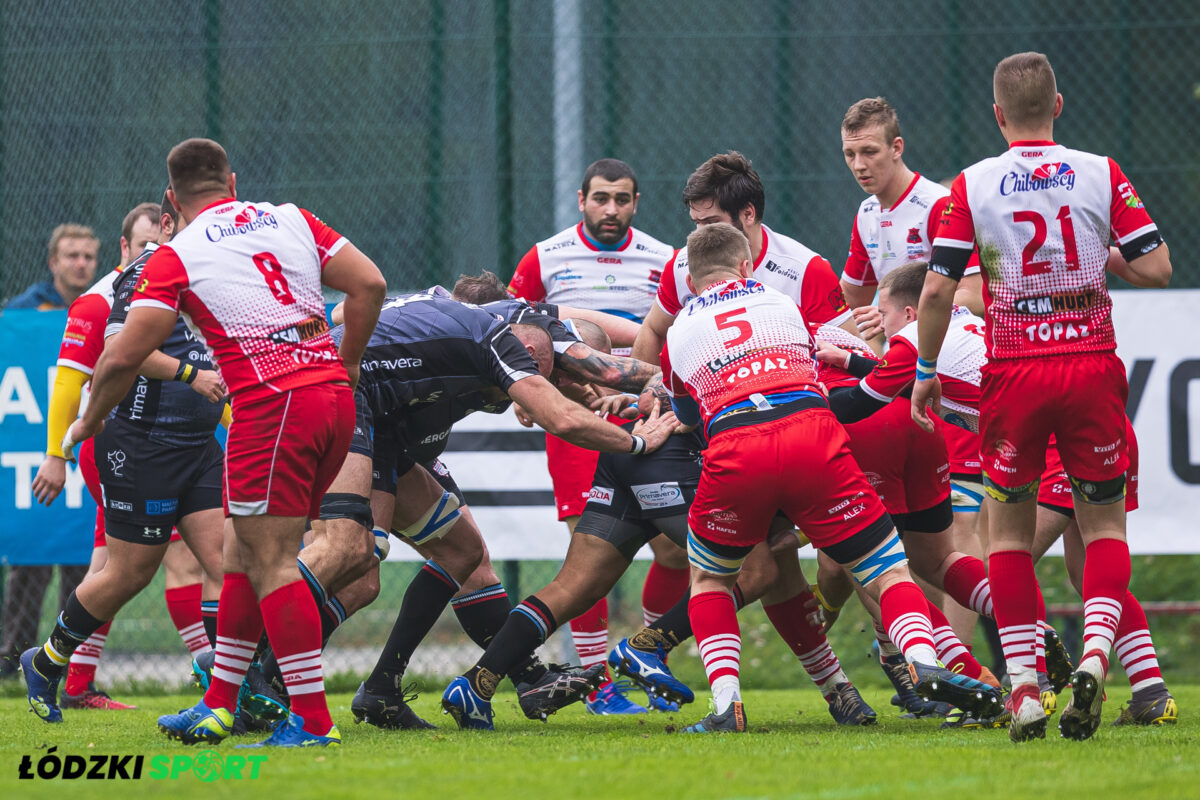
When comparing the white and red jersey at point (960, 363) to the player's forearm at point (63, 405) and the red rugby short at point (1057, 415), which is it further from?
the player's forearm at point (63, 405)

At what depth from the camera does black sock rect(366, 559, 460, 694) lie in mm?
5754

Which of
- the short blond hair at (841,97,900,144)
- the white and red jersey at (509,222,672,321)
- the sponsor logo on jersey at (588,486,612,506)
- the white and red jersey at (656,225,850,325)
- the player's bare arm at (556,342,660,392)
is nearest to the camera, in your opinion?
the player's bare arm at (556,342,660,392)

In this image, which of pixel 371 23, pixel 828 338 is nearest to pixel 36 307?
pixel 371 23

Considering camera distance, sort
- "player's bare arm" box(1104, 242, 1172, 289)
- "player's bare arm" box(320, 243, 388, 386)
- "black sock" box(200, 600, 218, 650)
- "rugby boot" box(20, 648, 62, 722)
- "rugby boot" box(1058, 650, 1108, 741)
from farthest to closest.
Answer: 1. "black sock" box(200, 600, 218, 650)
2. "rugby boot" box(20, 648, 62, 722)
3. "player's bare arm" box(320, 243, 388, 386)
4. "player's bare arm" box(1104, 242, 1172, 289)
5. "rugby boot" box(1058, 650, 1108, 741)

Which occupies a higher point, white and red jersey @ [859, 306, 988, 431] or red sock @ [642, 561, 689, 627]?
white and red jersey @ [859, 306, 988, 431]

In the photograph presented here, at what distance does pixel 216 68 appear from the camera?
8.98 meters

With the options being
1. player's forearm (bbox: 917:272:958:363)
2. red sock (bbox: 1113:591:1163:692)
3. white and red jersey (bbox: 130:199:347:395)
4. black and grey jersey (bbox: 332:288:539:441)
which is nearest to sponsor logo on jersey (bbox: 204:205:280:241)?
white and red jersey (bbox: 130:199:347:395)

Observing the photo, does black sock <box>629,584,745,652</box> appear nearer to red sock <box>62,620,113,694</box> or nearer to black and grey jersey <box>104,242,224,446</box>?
black and grey jersey <box>104,242,224,446</box>

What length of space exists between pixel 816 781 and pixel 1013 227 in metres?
2.03

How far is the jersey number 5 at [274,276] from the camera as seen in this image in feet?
15.1

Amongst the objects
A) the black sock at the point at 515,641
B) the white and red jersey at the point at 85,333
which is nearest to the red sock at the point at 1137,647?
the black sock at the point at 515,641

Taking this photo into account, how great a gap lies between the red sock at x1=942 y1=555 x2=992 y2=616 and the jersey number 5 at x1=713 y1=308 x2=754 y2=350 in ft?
4.99

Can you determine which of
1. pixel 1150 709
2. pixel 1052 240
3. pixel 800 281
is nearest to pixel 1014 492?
pixel 1052 240

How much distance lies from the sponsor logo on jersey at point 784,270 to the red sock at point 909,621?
1745mm
